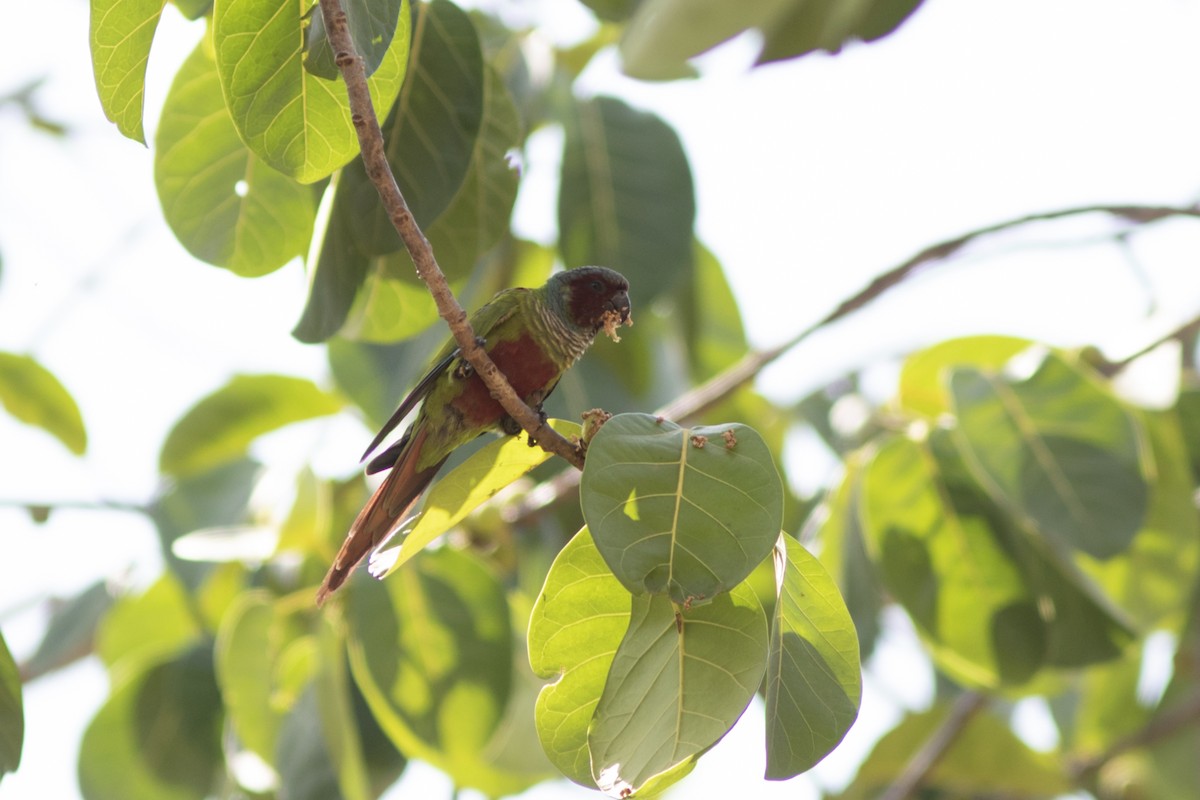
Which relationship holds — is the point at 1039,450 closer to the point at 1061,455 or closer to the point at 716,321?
the point at 1061,455

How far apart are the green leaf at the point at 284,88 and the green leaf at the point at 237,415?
2.43 m

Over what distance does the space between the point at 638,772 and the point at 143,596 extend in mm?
3394

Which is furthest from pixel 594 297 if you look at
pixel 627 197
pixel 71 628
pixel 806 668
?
pixel 71 628

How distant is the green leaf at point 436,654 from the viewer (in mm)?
3193

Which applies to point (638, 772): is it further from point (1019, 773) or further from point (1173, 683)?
point (1173, 683)

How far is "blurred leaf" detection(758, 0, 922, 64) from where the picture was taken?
306 cm

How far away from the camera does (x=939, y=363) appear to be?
3590mm

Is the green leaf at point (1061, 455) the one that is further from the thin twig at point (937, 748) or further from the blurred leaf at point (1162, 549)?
the thin twig at point (937, 748)

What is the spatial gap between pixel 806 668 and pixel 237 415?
3050 millimetres

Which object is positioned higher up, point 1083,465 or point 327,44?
point 327,44

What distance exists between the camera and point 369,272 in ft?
8.21

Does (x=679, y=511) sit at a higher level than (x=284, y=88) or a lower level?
lower

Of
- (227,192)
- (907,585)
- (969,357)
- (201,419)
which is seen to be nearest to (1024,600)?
(907,585)

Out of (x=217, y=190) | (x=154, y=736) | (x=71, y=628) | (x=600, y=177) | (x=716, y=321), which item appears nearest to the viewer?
(x=217, y=190)
